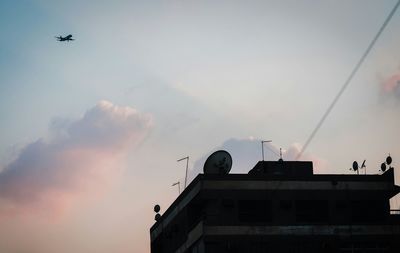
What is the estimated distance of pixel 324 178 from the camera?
9906cm

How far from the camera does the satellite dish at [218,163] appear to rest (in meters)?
102

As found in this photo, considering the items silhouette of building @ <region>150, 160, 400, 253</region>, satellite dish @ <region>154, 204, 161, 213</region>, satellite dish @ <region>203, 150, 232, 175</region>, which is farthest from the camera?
satellite dish @ <region>154, 204, 161, 213</region>

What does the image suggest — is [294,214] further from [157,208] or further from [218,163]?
[157,208]

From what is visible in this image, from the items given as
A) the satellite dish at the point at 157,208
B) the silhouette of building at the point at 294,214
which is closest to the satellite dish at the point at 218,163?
the silhouette of building at the point at 294,214

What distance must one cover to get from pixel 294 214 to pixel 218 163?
10511 millimetres

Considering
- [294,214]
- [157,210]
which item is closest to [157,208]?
[157,210]

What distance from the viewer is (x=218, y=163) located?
10262 cm

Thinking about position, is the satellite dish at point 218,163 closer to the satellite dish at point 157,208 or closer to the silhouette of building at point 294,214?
the silhouette of building at point 294,214

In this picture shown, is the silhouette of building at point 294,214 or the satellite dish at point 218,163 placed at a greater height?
the satellite dish at point 218,163

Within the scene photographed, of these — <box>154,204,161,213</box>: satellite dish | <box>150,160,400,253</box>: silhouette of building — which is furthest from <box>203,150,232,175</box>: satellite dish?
<box>154,204,161,213</box>: satellite dish

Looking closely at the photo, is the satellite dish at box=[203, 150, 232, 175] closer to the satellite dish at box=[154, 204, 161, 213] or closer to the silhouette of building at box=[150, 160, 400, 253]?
the silhouette of building at box=[150, 160, 400, 253]

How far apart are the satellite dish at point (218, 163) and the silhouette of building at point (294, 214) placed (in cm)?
321

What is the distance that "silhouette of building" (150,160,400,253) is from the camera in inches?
3809

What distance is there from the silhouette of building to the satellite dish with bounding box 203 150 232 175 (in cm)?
321
